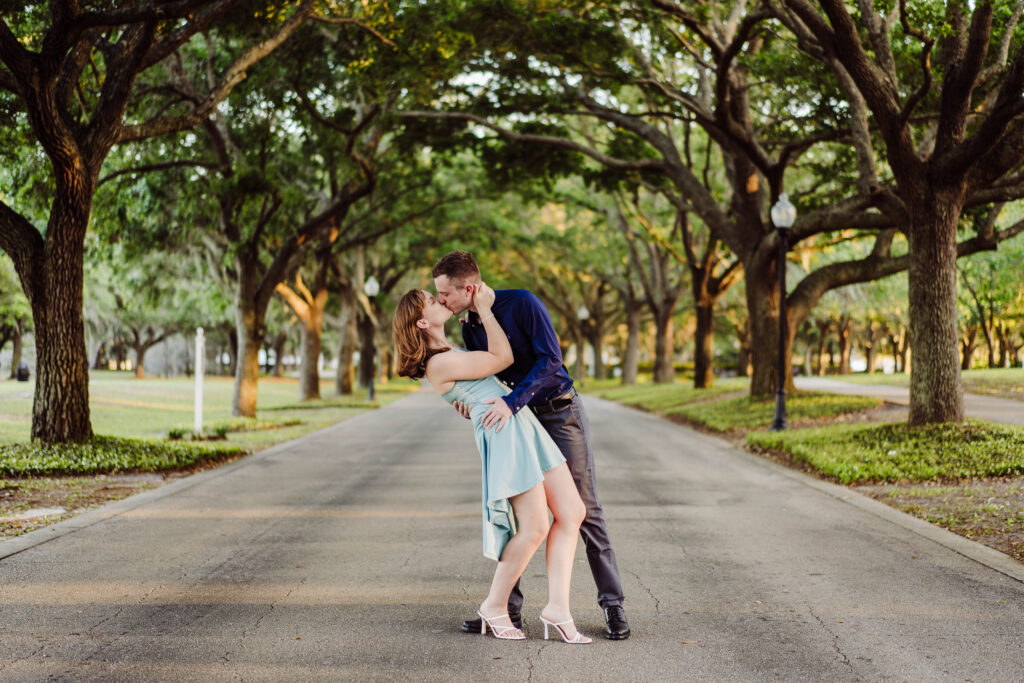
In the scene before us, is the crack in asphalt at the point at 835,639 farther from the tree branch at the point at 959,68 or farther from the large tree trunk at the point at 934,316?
the tree branch at the point at 959,68

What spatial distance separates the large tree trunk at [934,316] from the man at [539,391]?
9504mm

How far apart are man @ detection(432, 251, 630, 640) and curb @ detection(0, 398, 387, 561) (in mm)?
4101

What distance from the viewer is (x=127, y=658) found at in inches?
177

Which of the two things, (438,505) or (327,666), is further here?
(438,505)

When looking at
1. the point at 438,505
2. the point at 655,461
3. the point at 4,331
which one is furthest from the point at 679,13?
the point at 4,331

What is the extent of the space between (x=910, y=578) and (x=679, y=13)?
11.6 meters

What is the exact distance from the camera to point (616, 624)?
492cm

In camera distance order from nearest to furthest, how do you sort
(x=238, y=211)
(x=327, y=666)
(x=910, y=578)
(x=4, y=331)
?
1. (x=327, y=666)
2. (x=910, y=578)
3. (x=238, y=211)
4. (x=4, y=331)

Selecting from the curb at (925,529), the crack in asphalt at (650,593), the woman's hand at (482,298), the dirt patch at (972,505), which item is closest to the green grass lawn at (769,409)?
the curb at (925,529)

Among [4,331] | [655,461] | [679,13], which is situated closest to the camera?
[655,461]

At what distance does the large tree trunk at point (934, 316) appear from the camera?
13.1 metres

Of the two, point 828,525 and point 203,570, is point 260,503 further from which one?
point 828,525

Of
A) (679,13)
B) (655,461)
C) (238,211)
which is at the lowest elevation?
(655,461)

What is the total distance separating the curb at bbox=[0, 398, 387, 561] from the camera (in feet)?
23.6
